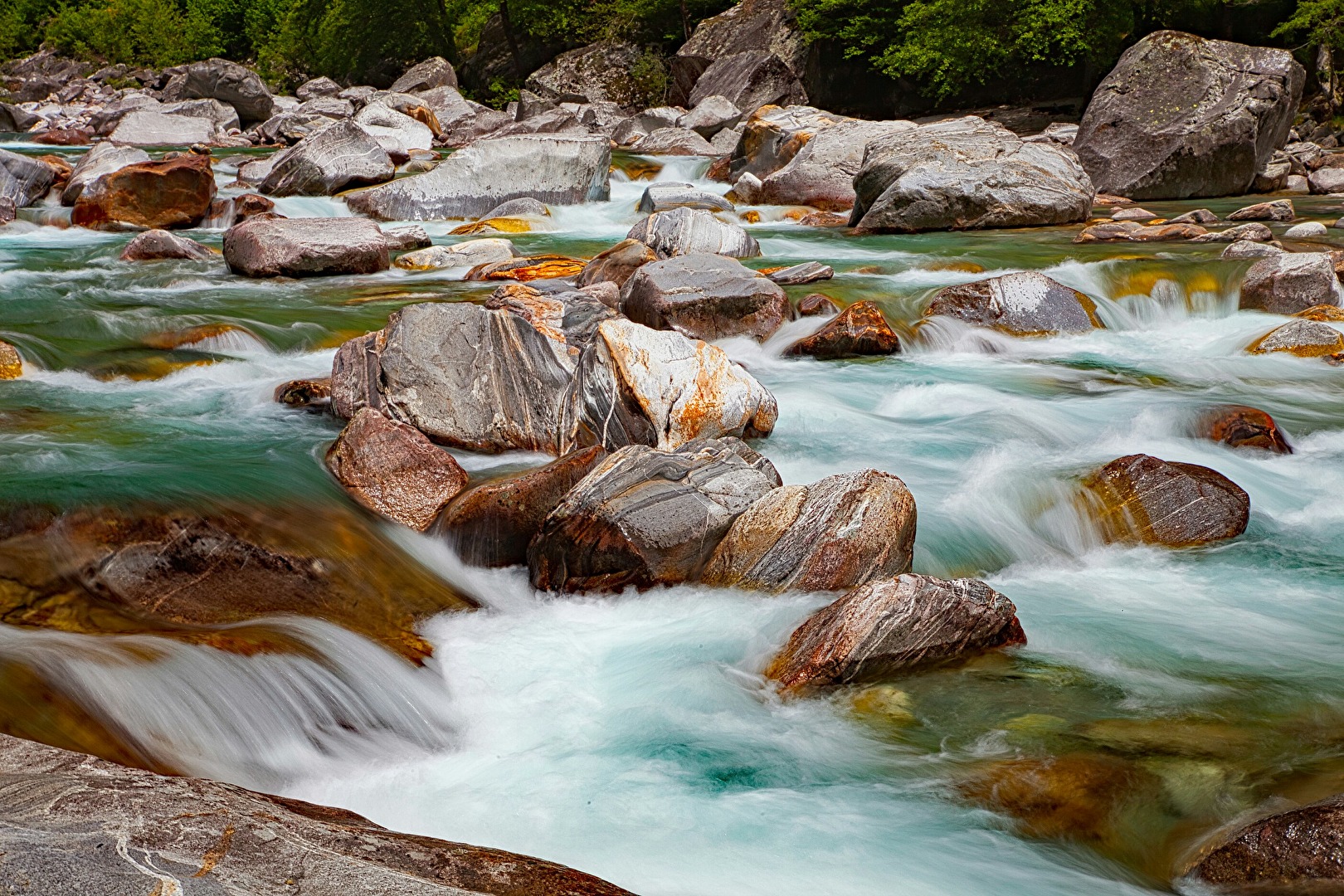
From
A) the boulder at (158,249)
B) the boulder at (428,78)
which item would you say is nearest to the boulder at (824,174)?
the boulder at (158,249)

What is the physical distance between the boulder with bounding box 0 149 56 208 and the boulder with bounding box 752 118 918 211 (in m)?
10.5

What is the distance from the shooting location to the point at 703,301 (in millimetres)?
9055

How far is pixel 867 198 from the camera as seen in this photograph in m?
15.0

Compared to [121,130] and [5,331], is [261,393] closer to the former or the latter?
[5,331]

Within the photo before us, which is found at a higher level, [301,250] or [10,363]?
[301,250]

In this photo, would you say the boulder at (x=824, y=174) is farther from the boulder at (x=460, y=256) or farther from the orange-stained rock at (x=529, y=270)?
the orange-stained rock at (x=529, y=270)

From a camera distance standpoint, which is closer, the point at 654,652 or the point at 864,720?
the point at 864,720

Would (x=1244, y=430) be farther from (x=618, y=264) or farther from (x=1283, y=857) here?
(x=618, y=264)

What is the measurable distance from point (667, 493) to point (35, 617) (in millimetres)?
2625

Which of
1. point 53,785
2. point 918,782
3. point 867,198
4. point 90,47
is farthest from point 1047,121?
point 90,47

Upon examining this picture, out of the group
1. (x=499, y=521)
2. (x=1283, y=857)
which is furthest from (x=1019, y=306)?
(x=1283, y=857)

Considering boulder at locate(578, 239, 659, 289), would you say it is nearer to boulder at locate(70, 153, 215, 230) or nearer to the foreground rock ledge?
boulder at locate(70, 153, 215, 230)

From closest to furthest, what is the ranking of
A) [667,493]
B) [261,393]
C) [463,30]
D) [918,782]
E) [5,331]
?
[918,782] < [667,493] < [261,393] < [5,331] < [463,30]

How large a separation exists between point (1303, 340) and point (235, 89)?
102ft
